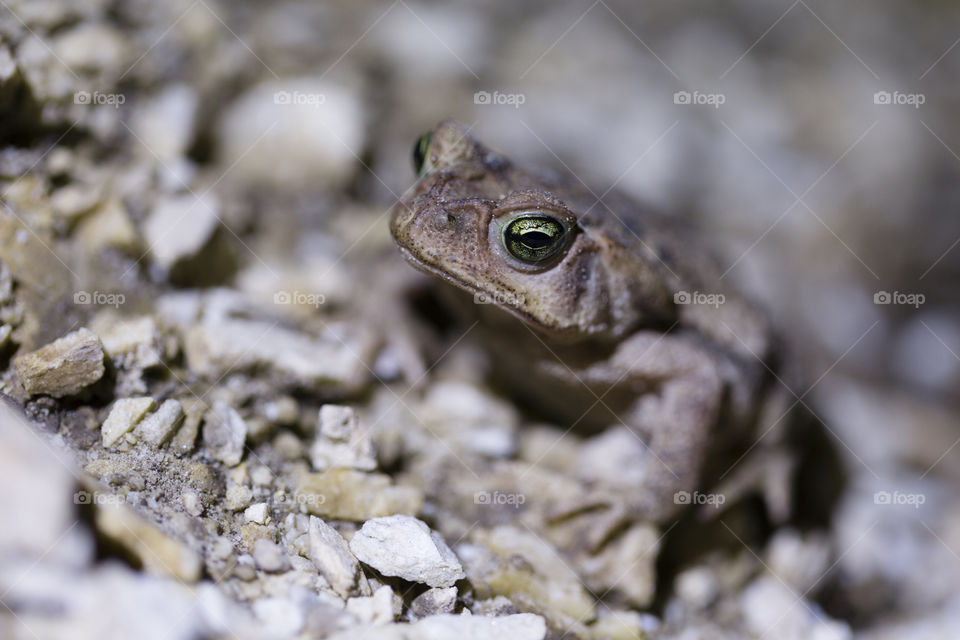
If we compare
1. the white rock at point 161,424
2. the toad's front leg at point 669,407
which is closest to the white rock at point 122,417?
the white rock at point 161,424

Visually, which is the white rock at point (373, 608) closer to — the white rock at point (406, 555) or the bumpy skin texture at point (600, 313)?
the white rock at point (406, 555)

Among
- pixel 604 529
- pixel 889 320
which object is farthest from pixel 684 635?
pixel 889 320

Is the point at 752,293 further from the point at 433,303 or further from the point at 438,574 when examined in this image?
the point at 438,574

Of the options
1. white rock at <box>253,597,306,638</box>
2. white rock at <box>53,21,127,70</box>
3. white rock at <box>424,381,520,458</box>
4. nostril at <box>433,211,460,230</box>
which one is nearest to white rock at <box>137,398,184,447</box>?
white rock at <box>253,597,306,638</box>

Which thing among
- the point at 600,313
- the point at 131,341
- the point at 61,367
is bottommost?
the point at 61,367

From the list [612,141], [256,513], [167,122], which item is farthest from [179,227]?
[612,141]

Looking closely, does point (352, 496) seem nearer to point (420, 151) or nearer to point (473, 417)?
point (473, 417)
